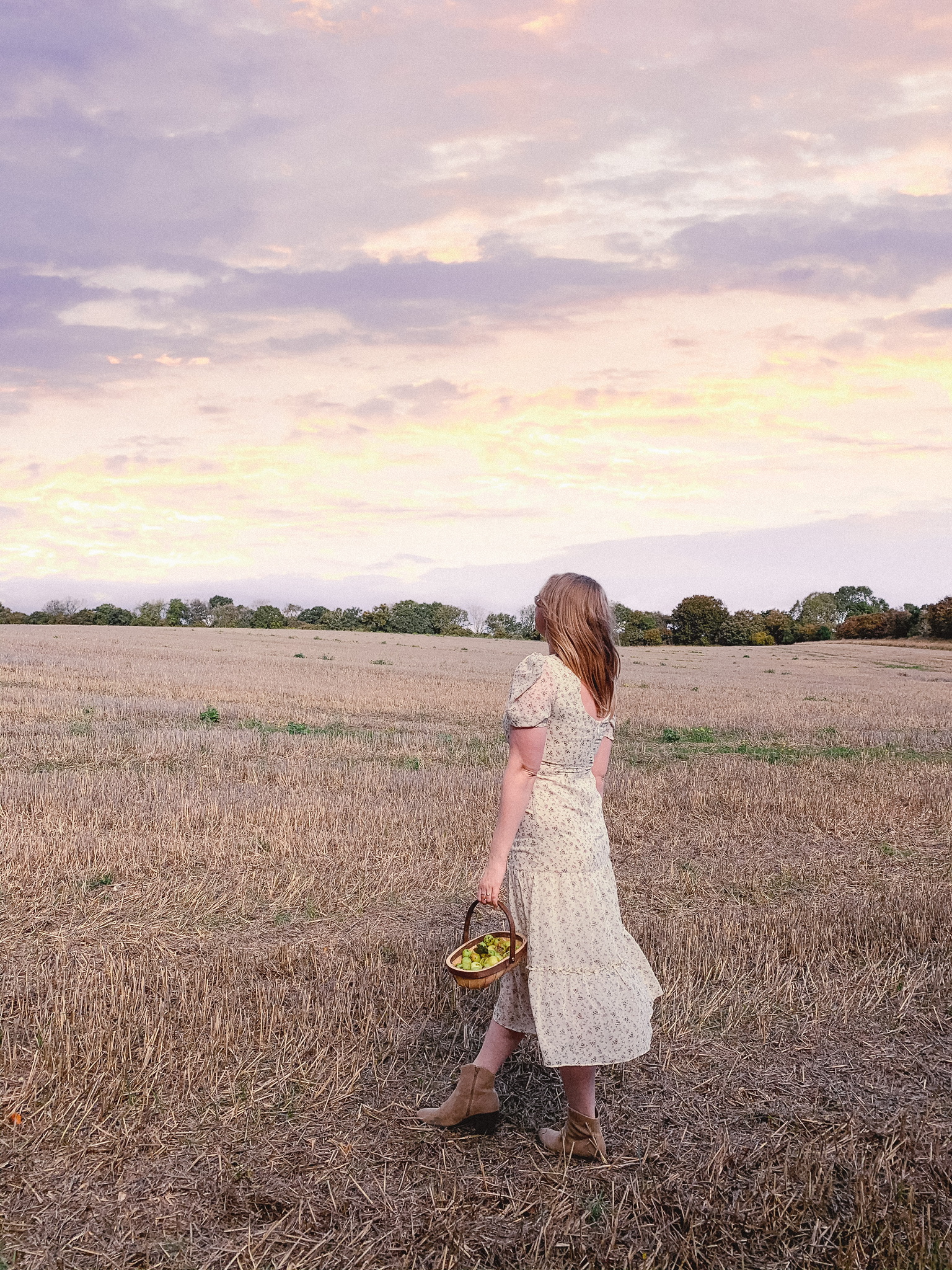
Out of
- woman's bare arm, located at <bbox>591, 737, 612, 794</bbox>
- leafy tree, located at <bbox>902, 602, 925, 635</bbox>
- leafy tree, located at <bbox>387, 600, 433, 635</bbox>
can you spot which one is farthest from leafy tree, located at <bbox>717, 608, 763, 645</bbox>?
woman's bare arm, located at <bbox>591, 737, 612, 794</bbox>

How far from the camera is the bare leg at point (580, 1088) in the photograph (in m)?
4.24

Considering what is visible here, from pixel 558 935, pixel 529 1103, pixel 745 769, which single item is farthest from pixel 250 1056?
pixel 745 769

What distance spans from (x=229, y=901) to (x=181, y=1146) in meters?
3.75

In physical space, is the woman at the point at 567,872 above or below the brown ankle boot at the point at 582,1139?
above

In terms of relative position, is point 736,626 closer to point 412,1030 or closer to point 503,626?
point 503,626

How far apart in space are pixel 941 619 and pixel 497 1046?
8460cm

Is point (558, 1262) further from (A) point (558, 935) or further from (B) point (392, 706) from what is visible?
(B) point (392, 706)

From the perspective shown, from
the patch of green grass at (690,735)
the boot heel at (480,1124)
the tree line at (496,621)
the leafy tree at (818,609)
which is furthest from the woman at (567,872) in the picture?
the leafy tree at (818,609)

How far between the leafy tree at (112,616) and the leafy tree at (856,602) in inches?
3214

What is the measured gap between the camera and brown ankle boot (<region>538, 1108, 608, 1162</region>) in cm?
431

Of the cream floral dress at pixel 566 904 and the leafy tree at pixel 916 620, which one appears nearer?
the cream floral dress at pixel 566 904

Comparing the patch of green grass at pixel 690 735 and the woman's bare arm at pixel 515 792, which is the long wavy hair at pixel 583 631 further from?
the patch of green grass at pixel 690 735

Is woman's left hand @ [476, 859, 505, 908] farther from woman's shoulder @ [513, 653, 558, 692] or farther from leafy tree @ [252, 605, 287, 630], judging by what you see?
leafy tree @ [252, 605, 287, 630]

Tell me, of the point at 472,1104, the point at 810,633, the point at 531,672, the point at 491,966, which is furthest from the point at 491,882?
the point at 810,633
